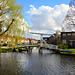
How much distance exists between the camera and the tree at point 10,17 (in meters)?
9.07

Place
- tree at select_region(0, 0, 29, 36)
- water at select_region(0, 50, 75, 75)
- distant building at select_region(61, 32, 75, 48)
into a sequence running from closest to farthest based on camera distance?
tree at select_region(0, 0, 29, 36) → water at select_region(0, 50, 75, 75) → distant building at select_region(61, 32, 75, 48)

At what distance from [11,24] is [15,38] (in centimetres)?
165

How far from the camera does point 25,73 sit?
629 inches

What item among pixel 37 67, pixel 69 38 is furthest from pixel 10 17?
pixel 69 38

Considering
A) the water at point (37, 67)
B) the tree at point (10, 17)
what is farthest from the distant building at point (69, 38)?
the tree at point (10, 17)

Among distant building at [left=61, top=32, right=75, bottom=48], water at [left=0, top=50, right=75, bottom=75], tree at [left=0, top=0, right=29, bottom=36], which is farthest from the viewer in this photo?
distant building at [left=61, top=32, right=75, bottom=48]

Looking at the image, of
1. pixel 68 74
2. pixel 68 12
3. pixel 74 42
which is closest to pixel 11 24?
pixel 68 74

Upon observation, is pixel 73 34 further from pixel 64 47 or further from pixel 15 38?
pixel 15 38

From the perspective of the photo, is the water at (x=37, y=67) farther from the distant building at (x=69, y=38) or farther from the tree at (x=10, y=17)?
the distant building at (x=69, y=38)

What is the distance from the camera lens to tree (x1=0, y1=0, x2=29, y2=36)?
9070 millimetres

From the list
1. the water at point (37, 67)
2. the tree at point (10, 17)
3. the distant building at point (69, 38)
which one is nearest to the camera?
the tree at point (10, 17)

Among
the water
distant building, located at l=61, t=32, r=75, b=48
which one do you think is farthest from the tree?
distant building, located at l=61, t=32, r=75, b=48

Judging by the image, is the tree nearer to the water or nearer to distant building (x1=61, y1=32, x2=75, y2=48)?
the water

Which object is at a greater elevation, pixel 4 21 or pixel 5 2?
pixel 5 2
